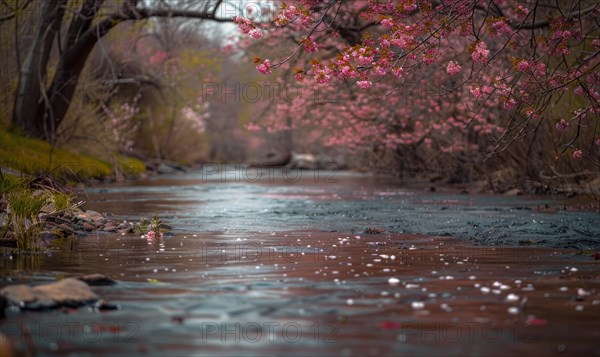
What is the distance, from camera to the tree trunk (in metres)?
25.2

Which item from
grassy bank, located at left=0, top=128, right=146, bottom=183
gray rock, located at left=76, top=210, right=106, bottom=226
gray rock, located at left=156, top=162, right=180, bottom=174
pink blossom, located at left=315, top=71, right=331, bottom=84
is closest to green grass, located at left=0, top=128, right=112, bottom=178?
grassy bank, located at left=0, top=128, right=146, bottom=183

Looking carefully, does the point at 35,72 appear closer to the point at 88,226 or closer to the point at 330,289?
the point at 88,226

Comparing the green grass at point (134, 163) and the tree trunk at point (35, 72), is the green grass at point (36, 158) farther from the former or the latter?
the green grass at point (134, 163)

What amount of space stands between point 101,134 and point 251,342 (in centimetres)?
2712

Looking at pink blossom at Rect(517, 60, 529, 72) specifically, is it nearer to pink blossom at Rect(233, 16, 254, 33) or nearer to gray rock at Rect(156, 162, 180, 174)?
pink blossom at Rect(233, 16, 254, 33)

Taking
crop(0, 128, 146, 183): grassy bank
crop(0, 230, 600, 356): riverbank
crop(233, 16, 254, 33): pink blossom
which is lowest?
crop(0, 230, 600, 356): riverbank

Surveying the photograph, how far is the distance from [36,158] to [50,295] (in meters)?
18.7

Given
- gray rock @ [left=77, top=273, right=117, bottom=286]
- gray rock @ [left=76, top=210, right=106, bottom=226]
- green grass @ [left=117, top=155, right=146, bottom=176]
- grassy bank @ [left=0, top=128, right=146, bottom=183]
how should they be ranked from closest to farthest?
1. gray rock @ [left=77, top=273, right=117, bottom=286]
2. gray rock @ [left=76, top=210, right=106, bottom=226]
3. grassy bank @ [left=0, top=128, right=146, bottom=183]
4. green grass @ [left=117, top=155, right=146, bottom=176]

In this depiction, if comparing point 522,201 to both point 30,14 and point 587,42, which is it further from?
point 30,14

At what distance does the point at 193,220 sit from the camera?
16.6 meters

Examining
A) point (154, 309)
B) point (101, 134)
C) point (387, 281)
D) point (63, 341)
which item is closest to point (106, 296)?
point (154, 309)

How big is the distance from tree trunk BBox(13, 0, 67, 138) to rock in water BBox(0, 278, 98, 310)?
60.9 feet

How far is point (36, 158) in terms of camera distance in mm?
24922

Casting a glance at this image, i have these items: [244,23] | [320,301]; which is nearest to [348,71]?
[244,23]
